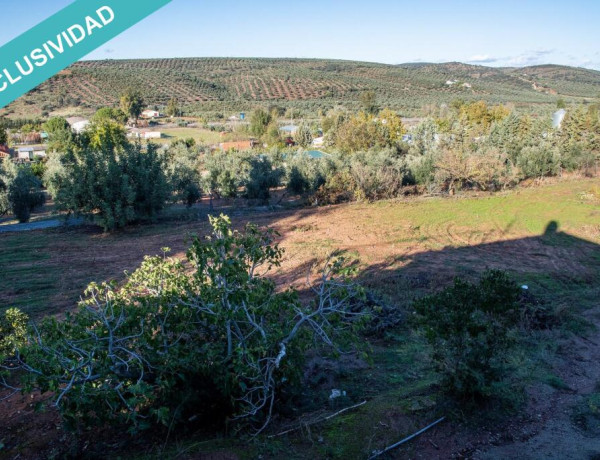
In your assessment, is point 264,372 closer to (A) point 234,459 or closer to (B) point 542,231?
(A) point 234,459

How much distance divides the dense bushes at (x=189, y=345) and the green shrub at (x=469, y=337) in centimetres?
116

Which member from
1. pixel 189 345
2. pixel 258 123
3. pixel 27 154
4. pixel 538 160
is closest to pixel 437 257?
pixel 189 345

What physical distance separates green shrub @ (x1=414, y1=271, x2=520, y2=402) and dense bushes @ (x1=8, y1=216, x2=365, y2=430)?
116 centimetres

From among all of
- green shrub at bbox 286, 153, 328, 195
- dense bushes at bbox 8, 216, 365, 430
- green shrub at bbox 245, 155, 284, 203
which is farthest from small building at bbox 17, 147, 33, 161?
dense bushes at bbox 8, 216, 365, 430

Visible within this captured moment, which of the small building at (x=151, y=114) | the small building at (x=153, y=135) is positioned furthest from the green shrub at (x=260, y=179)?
the small building at (x=151, y=114)

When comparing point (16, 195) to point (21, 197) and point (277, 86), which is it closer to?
point (21, 197)

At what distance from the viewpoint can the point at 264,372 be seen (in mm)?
5172

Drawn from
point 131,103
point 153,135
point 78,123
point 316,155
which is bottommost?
point 316,155

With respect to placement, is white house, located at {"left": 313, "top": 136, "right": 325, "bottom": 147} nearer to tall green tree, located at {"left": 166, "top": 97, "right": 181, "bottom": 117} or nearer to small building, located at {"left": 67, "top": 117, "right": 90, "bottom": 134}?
small building, located at {"left": 67, "top": 117, "right": 90, "bottom": 134}

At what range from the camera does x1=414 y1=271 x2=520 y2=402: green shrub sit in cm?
554

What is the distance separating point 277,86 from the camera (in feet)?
287

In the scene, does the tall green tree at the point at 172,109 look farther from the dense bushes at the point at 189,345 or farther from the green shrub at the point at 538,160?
the dense bushes at the point at 189,345

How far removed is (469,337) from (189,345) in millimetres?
3195

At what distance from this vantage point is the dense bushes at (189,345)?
455 centimetres
